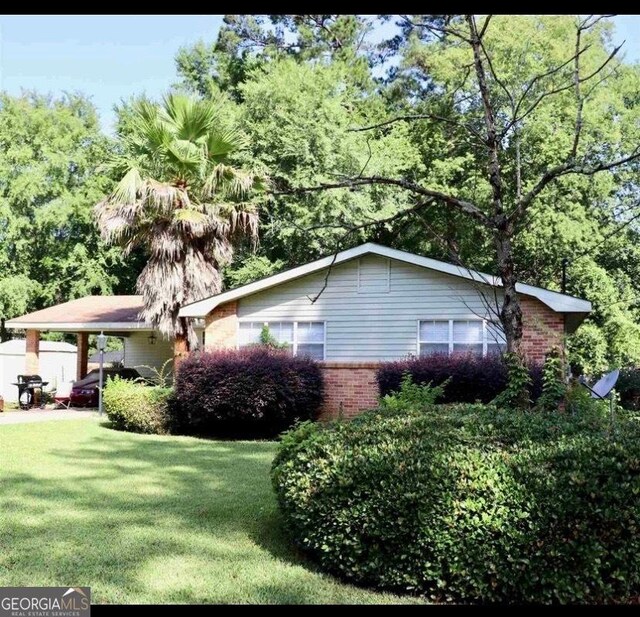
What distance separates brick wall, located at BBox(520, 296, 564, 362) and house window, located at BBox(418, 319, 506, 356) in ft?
1.97

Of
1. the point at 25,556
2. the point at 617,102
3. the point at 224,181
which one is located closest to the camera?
the point at 25,556

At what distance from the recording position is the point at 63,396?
77.5 ft

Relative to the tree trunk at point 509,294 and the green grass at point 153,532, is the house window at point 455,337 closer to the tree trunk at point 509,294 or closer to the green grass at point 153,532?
the green grass at point 153,532

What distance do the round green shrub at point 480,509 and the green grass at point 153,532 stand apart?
34 centimetres

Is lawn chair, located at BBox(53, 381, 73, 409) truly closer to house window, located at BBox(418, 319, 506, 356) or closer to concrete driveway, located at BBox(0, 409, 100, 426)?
concrete driveway, located at BBox(0, 409, 100, 426)

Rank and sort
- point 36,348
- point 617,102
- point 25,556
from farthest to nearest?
point 617,102, point 36,348, point 25,556

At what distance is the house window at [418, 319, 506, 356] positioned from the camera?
48.4ft

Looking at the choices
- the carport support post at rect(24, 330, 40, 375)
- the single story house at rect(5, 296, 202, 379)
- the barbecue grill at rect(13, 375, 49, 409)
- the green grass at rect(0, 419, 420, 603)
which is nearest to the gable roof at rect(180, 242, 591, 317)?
the single story house at rect(5, 296, 202, 379)

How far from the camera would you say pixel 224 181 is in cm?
1786

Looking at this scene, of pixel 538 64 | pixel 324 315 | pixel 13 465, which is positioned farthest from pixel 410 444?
pixel 538 64

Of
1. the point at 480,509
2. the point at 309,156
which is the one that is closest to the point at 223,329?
the point at 309,156

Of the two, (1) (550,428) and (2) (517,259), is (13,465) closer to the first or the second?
(1) (550,428)

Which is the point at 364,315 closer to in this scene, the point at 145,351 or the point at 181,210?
the point at 181,210
